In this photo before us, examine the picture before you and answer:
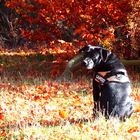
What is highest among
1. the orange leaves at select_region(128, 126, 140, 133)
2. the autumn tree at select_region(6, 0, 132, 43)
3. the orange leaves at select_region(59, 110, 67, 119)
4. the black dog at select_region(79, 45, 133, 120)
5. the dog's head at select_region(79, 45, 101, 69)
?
the autumn tree at select_region(6, 0, 132, 43)

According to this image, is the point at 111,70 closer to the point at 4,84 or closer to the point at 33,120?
the point at 33,120

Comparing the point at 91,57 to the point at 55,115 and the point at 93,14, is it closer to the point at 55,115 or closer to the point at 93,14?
the point at 55,115

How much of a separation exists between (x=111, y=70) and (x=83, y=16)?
Result: 23.5 ft

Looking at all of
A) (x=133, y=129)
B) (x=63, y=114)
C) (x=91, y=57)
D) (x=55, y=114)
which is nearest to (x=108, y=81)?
(x=91, y=57)

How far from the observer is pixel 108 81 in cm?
790

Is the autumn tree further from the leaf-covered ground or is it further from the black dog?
the black dog

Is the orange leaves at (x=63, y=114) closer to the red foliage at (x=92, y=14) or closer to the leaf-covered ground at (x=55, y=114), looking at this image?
the leaf-covered ground at (x=55, y=114)

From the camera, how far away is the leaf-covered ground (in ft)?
24.2

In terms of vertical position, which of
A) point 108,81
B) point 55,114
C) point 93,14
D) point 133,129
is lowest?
point 55,114

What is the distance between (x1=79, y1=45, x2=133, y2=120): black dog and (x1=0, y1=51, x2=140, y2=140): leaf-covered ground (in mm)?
255

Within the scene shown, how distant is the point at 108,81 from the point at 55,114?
2028 mm

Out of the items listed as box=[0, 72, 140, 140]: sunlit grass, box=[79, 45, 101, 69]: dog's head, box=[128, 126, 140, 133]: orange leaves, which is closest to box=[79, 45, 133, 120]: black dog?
box=[79, 45, 101, 69]: dog's head

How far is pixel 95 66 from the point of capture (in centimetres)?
791

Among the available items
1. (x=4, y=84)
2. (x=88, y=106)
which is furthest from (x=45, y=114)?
(x=4, y=84)
